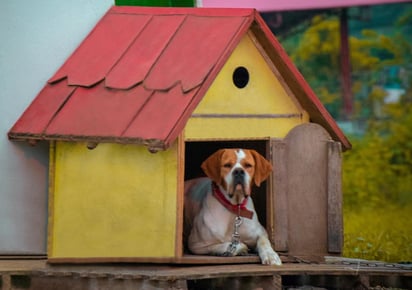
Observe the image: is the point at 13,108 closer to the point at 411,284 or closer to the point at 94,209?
the point at 94,209

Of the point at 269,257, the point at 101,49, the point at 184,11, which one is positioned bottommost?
the point at 269,257

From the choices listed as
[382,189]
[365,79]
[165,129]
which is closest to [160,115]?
[165,129]

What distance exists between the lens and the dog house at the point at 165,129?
9.13 metres

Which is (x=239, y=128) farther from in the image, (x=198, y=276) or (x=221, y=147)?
(x=221, y=147)

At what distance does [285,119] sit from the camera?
9844 mm

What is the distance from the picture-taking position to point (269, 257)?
9.41 meters

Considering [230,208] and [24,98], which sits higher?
[24,98]

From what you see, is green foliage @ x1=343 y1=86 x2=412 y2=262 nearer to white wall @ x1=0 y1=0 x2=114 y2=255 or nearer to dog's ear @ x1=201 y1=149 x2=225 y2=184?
dog's ear @ x1=201 y1=149 x2=225 y2=184

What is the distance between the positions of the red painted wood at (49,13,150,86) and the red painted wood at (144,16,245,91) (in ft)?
1.31

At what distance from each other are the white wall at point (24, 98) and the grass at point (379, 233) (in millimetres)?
2928

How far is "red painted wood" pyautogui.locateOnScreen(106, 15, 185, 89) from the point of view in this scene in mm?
9461

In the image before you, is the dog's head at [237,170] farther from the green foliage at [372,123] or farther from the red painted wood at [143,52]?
the green foliage at [372,123]

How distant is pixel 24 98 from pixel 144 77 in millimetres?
1052

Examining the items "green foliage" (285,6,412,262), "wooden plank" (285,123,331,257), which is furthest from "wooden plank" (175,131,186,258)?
"green foliage" (285,6,412,262)
